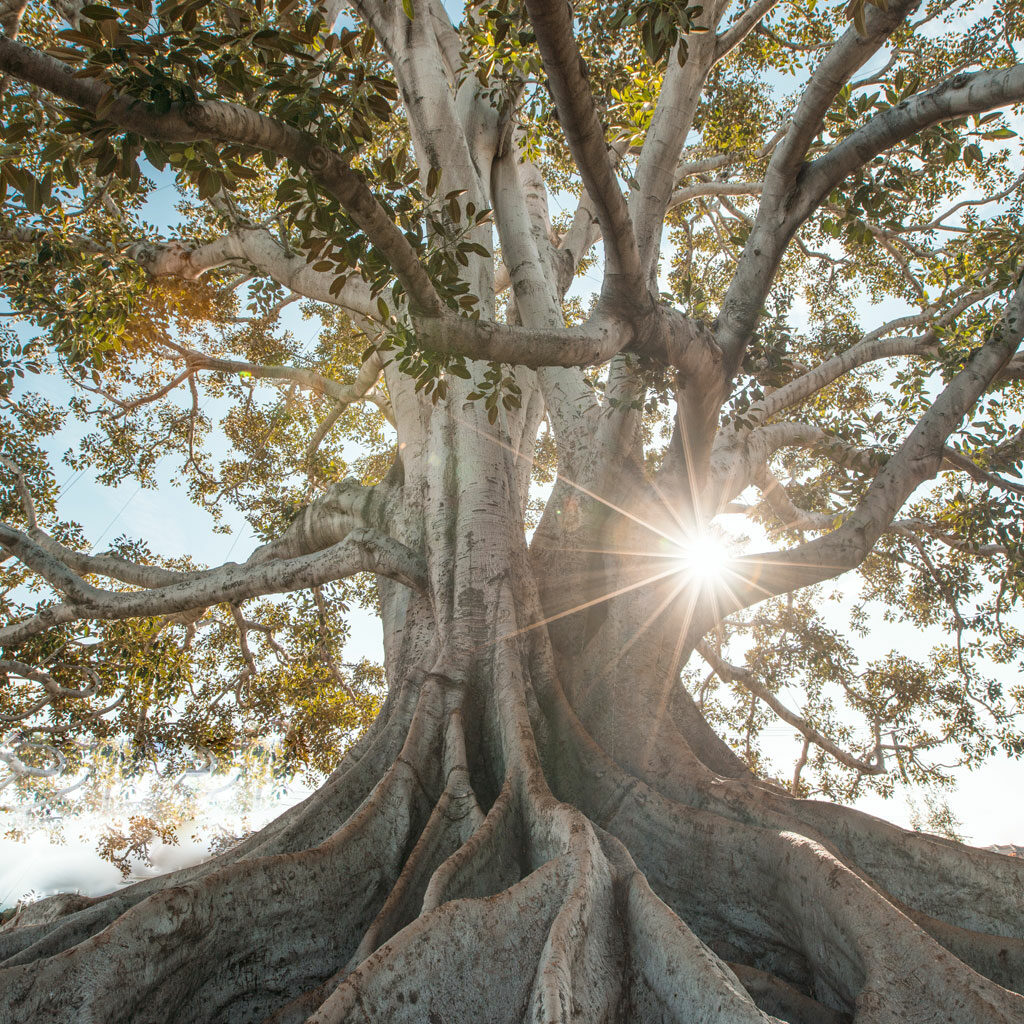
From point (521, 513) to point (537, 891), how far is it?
3.08 metres

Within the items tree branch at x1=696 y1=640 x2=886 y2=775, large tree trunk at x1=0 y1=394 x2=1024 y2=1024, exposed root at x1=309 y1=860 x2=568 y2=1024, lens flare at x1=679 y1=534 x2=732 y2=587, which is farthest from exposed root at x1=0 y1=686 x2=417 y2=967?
tree branch at x1=696 y1=640 x2=886 y2=775

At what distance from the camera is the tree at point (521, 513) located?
1.91m

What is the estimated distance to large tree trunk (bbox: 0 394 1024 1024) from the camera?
1.75 meters

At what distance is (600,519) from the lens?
4605 millimetres

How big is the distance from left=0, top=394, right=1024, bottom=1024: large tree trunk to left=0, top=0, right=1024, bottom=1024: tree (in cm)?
1

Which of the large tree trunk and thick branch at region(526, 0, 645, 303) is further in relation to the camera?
thick branch at region(526, 0, 645, 303)

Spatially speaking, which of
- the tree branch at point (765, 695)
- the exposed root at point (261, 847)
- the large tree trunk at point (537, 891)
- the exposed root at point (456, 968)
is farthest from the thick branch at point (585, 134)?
the tree branch at point (765, 695)

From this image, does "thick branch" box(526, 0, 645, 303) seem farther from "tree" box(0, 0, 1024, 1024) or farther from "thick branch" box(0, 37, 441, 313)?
"thick branch" box(0, 37, 441, 313)

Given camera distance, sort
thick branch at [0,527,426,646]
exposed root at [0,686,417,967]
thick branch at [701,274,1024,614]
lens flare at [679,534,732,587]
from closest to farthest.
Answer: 1. exposed root at [0,686,417,967]
2. thick branch at [701,274,1024,614]
3. lens flare at [679,534,732,587]
4. thick branch at [0,527,426,646]

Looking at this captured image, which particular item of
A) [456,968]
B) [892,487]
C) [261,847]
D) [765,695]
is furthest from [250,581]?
[765,695]

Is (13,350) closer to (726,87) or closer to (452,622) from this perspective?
(452,622)

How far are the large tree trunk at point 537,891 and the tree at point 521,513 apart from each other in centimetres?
1

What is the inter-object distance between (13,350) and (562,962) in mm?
7829

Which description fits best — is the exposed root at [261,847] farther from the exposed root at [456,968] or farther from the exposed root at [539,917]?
the exposed root at [456,968]
